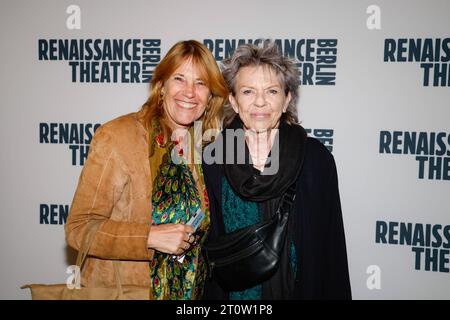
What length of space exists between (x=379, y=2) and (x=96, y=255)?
236 centimetres

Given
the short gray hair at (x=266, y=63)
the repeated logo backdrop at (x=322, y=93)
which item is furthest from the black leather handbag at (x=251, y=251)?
the repeated logo backdrop at (x=322, y=93)

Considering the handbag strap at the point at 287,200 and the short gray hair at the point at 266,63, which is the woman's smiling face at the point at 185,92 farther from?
the handbag strap at the point at 287,200

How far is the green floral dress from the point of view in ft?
5.33

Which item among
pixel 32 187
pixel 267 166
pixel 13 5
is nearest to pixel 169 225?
pixel 267 166

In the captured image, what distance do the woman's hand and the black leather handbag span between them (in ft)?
0.51

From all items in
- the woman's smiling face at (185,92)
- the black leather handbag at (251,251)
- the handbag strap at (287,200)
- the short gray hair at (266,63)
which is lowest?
the black leather handbag at (251,251)

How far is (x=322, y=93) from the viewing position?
2.61 m

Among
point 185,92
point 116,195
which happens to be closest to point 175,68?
point 185,92

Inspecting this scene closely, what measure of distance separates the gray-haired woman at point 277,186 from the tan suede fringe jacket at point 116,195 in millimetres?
332

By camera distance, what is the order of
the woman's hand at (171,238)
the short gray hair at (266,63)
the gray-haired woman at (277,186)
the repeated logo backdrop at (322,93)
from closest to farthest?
1. the woman's hand at (171,238)
2. the gray-haired woman at (277,186)
3. the short gray hair at (266,63)
4. the repeated logo backdrop at (322,93)

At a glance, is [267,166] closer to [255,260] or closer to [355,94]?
[255,260]

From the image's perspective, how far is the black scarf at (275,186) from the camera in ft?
5.33

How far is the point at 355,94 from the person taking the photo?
256 cm

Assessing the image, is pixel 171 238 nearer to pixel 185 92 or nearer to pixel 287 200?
pixel 287 200
